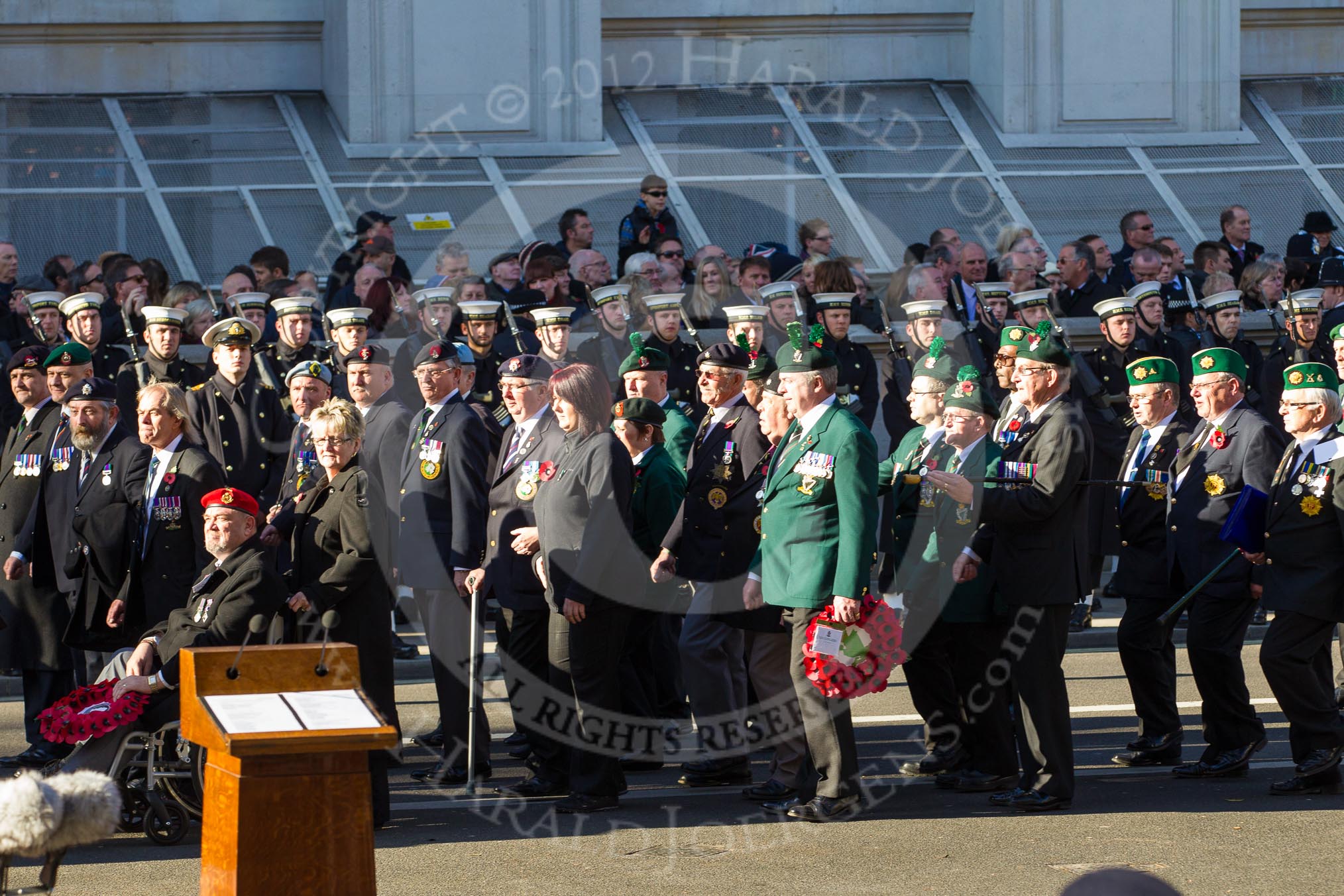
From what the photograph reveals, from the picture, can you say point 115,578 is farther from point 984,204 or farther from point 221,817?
point 984,204

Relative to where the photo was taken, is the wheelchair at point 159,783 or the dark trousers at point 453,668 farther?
the dark trousers at point 453,668

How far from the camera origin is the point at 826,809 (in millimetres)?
8070

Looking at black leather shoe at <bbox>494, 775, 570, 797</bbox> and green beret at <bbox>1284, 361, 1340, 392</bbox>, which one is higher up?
green beret at <bbox>1284, 361, 1340, 392</bbox>

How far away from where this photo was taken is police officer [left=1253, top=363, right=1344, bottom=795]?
8.38m

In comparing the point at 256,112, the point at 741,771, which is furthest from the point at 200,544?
the point at 256,112

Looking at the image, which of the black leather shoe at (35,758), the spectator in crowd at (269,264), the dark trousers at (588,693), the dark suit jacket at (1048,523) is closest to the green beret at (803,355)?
the dark suit jacket at (1048,523)

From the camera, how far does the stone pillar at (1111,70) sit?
834 inches

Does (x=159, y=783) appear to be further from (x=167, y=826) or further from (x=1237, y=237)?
(x=1237, y=237)

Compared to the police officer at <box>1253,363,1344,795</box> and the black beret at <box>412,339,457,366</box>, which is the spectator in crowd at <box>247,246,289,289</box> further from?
the police officer at <box>1253,363,1344,795</box>

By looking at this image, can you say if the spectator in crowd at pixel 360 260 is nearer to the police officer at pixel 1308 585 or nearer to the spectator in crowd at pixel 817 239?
the spectator in crowd at pixel 817 239

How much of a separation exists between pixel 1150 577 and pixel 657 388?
8.42 ft

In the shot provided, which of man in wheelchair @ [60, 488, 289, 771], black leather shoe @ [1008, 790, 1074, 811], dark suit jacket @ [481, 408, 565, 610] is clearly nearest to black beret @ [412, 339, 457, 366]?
dark suit jacket @ [481, 408, 565, 610]

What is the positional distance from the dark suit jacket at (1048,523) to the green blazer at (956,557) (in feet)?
0.70

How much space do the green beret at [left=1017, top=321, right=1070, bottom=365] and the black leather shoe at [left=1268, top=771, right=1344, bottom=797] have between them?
6.83 ft
